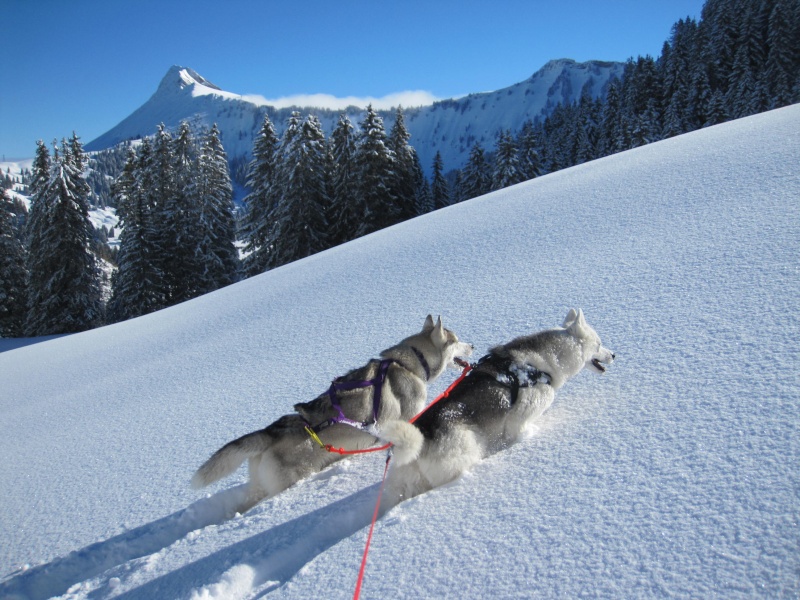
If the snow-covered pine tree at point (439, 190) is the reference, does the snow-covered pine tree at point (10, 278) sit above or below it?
below

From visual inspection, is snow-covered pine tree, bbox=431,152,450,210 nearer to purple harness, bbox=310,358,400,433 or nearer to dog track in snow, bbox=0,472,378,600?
purple harness, bbox=310,358,400,433

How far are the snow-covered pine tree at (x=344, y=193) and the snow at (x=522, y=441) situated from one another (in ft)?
73.7

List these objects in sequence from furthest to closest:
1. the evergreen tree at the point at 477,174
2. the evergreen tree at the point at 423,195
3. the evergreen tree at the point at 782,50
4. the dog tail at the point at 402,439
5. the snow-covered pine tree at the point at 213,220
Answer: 1. the evergreen tree at the point at 782,50
2. the evergreen tree at the point at 477,174
3. the evergreen tree at the point at 423,195
4. the snow-covered pine tree at the point at 213,220
5. the dog tail at the point at 402,439

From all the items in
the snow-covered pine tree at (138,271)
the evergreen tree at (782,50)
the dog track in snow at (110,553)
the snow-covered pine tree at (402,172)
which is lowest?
the dog track in snow at (110,553)

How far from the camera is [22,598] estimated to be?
3.49 m

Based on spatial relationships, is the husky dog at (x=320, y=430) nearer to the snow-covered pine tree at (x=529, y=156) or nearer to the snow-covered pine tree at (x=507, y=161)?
the snow-covered pine tree at (x=507, y=161)

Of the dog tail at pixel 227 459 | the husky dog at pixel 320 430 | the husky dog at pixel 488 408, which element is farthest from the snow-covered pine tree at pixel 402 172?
the dog tail at pixel 227 459

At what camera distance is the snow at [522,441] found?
229 centimetres

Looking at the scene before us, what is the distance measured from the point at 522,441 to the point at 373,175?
28.7 m

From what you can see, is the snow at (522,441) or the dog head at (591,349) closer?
the snow at (522,441)

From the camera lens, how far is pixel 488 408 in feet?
11.4

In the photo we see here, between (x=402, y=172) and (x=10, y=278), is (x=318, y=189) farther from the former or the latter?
(x=10, y=278)

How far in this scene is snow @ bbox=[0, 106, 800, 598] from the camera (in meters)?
2.29

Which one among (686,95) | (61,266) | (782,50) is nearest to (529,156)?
(686,95)
